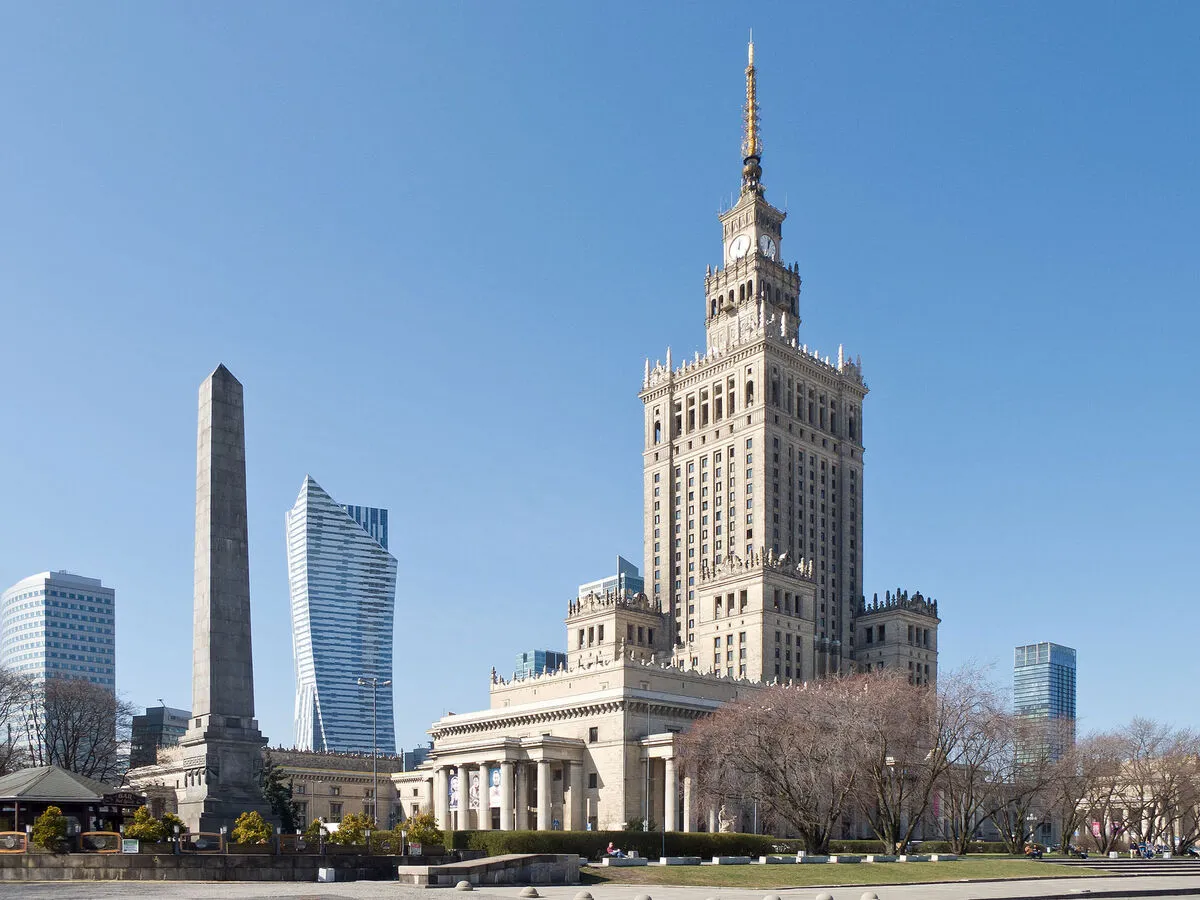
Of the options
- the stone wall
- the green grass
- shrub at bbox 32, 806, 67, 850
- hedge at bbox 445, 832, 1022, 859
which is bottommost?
hedge at bbox 445, 832, 1022, 859

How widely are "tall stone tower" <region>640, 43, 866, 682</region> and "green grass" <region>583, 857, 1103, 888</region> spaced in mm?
67381

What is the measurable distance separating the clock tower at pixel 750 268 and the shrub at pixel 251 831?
126 meters

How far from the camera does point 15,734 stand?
12794cm

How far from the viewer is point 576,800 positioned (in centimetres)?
11144

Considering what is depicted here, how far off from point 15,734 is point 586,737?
62.5 metres

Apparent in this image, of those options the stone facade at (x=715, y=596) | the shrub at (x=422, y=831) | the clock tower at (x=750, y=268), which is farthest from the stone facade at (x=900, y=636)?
the shrub at (x=422, y=831)

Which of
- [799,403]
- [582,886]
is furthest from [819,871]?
[799,403]

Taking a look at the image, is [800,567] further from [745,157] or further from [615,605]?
[745,157]

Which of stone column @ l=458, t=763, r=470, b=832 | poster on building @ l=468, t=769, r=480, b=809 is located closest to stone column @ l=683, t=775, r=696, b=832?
poster on building @ l=468, t=769, r=480, b=809

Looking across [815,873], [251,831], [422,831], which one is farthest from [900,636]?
[251,831]

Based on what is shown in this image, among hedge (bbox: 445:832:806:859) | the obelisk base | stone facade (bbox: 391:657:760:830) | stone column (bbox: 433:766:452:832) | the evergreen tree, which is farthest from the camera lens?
stone column (bbox: 433:766:452:832)

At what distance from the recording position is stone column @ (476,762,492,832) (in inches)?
4429

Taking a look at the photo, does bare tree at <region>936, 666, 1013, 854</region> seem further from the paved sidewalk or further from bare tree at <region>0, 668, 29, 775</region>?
bare tree at <region>0, 668, 29, 775</region>

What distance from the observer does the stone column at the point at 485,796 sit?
11250 cm
